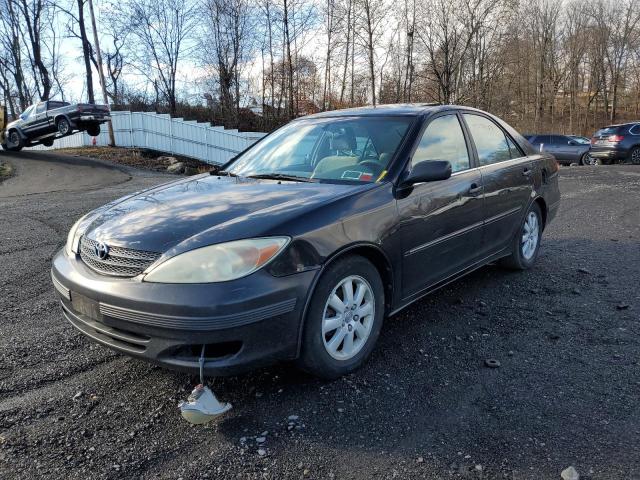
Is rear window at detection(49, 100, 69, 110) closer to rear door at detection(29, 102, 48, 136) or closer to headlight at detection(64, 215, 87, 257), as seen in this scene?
rear door at detection(29, 102, 48, 136)

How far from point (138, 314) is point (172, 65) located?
105 ft

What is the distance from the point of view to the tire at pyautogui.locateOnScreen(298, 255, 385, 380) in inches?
106

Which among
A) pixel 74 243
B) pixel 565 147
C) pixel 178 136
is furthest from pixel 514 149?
pixel 565 147

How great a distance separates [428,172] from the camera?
3246mm

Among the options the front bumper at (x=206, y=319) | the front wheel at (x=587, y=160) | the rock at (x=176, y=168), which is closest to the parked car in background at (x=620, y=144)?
the front wheel at (x=587, y=160)

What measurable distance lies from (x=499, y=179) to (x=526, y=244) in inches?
40.6

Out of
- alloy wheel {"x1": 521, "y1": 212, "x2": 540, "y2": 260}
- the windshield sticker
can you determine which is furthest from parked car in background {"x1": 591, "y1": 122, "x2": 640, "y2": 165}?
the windshield sticker

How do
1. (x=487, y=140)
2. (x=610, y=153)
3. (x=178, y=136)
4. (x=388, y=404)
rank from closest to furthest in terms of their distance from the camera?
(x=388, y=404), (x=487, y=140), (x=610, y=153), (x=178, y=136)

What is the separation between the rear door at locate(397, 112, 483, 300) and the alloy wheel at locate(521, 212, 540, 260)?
1.13 m

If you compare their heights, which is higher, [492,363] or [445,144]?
[445,144]

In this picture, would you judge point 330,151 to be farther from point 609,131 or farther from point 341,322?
point 609,131

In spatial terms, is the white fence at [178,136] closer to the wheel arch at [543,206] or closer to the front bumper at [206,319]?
the wheel arch at [543,206]

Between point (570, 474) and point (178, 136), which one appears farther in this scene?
point (178, 136)

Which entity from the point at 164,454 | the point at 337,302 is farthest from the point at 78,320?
the point at 337,302
